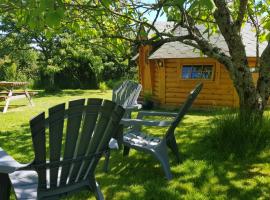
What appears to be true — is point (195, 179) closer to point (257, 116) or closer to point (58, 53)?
point (257, 116)

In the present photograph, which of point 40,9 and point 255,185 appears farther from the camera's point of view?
point 255,185

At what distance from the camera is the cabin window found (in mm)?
12719

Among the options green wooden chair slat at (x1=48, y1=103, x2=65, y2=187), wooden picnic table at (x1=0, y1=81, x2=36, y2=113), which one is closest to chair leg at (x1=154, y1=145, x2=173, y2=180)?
green wooden chair slat at (x1=48, y1=103, x2=65, y2=187)

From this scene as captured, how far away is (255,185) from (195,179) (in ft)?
2.52

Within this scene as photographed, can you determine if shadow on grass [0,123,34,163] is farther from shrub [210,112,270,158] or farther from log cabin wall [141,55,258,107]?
log cabin wall [141,55,258,107]

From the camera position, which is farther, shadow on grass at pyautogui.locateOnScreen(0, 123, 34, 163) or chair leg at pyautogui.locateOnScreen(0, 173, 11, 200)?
shadow on grass at pyautogui.locateOnScreen(0, 123, 34, 163)

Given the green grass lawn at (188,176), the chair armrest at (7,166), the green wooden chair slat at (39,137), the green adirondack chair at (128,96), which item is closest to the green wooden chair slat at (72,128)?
the green wooden chair slat at (39,137)

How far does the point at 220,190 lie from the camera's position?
13.8 feet

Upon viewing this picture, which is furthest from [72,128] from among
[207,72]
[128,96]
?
[207,72]

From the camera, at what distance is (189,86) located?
42.7 feet

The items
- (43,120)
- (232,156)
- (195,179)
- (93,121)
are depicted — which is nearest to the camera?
(43,120)

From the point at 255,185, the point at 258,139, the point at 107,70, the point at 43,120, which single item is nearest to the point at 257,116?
the point at 258,139

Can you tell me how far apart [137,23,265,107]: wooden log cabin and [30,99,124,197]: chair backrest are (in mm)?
9291

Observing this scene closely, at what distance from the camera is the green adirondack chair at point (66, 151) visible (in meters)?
2.61
